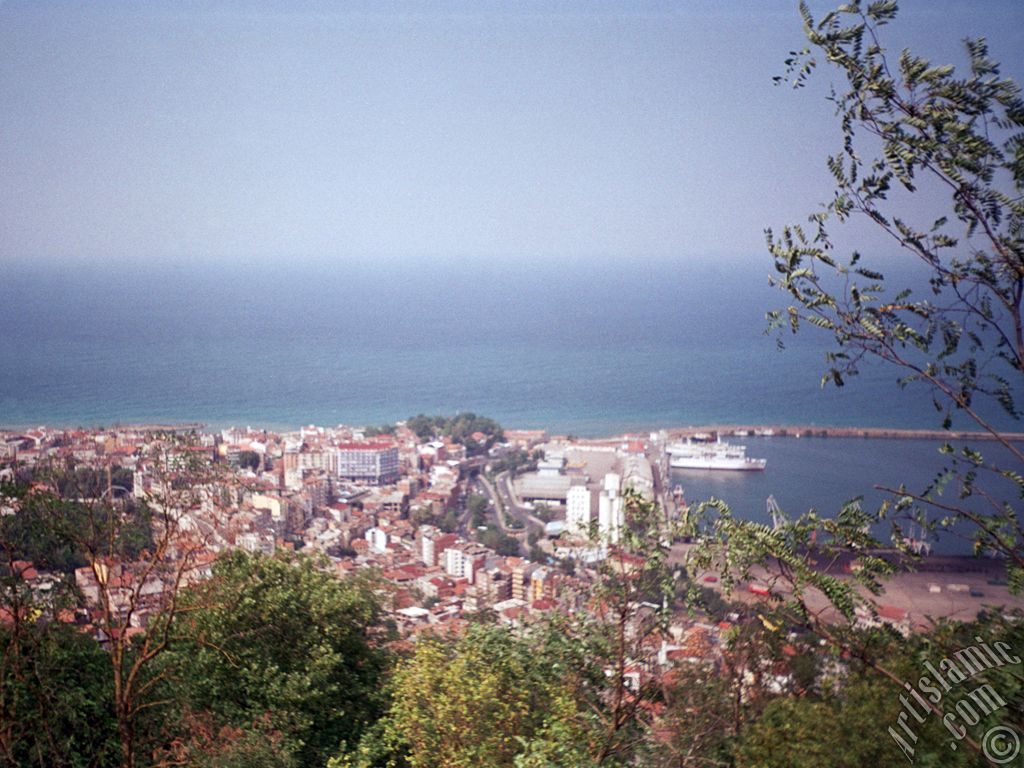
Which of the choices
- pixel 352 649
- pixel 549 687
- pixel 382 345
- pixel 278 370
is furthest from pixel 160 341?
pixel 549 687

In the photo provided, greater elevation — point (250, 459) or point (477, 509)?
point (250, 459)

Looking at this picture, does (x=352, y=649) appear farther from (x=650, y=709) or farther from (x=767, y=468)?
(x=767, y=468)

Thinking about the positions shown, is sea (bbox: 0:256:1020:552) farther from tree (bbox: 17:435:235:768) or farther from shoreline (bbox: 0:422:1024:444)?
tree (bbox: 17:435:235:768)

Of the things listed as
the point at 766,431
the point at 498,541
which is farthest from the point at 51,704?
the point at 766,431

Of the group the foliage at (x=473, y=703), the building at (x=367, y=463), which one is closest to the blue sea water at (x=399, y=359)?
the building at (x=367, y=463)

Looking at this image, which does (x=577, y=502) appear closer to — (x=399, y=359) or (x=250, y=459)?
(x=250, y=459)

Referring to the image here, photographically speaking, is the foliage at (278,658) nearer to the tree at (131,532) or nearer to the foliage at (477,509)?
the tree at (131,532)
